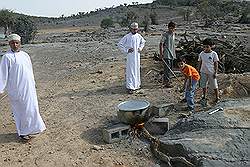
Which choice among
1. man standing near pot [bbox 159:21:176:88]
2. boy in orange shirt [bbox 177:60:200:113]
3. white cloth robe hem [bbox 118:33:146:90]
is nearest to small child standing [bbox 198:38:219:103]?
boy in orange shirt [bbox 177:60:200:113]

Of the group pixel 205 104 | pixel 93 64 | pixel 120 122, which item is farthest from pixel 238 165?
pixel 93 64

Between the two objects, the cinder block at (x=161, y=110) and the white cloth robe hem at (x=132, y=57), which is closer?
the cinder block at (x=161, y=110)

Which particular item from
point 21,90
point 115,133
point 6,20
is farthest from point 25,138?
point 6,20

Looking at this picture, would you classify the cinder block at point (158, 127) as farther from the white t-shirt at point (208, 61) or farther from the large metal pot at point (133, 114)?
the white t-shirt at point (208, 61)

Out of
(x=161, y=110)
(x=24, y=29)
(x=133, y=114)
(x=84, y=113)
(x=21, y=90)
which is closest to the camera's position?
(x=133, y=114)

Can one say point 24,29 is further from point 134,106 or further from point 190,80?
point 134,106

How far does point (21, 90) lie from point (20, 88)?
0.12 feet

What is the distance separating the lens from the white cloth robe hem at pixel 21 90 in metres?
6.64

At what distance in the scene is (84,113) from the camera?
7992mm

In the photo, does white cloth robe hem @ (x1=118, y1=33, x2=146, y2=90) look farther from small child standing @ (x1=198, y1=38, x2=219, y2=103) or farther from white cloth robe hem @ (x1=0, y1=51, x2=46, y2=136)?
white cloth robe hem @ (x1=0, y1=51, x2=46, y2=136)

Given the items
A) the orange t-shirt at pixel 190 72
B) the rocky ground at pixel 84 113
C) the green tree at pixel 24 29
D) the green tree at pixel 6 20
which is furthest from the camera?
the green tree at pixel 6 20

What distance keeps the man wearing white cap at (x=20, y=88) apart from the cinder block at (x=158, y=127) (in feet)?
5.99

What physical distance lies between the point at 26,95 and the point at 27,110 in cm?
24

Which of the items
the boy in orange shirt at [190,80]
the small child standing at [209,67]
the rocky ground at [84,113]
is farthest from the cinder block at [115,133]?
the small child standing at [209,67]
